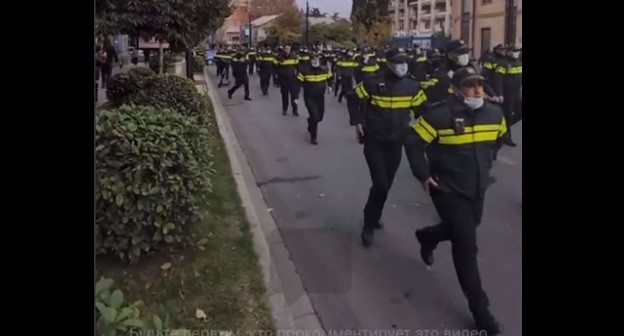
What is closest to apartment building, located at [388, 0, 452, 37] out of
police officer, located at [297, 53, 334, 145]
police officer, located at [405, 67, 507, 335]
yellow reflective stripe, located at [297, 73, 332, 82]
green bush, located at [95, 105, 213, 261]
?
police officer, located at [405, 67, 507, 335]

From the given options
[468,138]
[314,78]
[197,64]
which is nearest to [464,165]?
[468,138]

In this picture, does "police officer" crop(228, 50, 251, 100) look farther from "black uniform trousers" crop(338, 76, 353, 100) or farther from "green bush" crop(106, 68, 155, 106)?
"green bush" crop(106, 68, 155, 106)

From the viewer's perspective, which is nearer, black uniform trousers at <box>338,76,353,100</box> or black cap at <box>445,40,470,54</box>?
black cap at <box>445,40,470,54</box>

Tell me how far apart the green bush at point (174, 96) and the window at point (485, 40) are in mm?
3359

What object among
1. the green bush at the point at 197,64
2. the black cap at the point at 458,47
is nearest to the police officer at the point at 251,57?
the black cap at the point at 458,47

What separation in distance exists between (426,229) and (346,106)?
948 mm

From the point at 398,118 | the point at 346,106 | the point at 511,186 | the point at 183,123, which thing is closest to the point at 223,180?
the point at 183,123

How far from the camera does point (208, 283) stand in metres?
3.78

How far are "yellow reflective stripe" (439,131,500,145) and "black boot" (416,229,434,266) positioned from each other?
0.49 meters

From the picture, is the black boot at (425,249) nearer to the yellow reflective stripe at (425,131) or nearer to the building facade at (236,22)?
the yellow reflective stripe at (425,131)

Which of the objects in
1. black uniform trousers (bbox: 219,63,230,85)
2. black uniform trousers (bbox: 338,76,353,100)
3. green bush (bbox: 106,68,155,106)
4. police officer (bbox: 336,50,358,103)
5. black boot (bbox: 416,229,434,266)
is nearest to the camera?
black boot (bbox: 416,229,434,266)

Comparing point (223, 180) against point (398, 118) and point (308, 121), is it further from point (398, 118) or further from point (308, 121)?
point (398, 118)

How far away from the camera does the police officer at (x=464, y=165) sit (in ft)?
9.99

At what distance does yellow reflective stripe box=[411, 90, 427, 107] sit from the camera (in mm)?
3450
